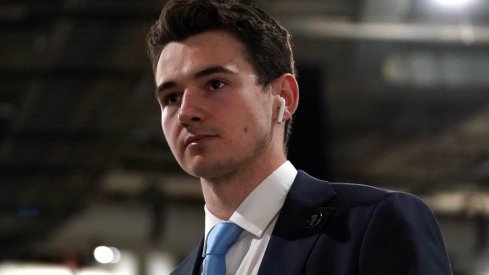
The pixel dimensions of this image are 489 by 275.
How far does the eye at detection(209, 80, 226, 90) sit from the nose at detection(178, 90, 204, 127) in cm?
2

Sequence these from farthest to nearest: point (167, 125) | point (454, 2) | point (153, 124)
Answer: point (153, 124) → point (454, 2) → point (167, 125)

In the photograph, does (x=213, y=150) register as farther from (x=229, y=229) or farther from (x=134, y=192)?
(x=134, y=192)

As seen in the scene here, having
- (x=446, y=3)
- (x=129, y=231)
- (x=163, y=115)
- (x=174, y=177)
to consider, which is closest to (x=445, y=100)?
(x=446, y=3)

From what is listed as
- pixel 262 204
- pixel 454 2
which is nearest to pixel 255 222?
pixel 262 204

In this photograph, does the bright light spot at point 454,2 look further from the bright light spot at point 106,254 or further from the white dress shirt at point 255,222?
the white dress shirt at point 255,222

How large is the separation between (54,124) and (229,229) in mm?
4232

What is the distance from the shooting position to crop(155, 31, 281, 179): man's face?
3.49ft

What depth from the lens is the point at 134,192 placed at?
6.68m

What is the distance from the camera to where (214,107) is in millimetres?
1065

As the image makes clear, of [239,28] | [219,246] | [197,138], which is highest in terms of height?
[239,28]

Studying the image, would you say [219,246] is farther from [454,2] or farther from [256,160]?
[454,2]

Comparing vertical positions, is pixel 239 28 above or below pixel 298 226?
above

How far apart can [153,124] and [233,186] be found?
15.1ft

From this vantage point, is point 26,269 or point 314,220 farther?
point 26,269
